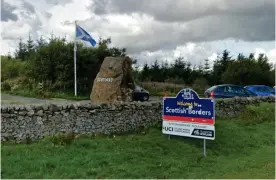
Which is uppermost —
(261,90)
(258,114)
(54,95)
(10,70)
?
(10,70)

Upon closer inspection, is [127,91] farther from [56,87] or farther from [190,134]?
[56,87]

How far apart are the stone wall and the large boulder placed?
4.95 feet

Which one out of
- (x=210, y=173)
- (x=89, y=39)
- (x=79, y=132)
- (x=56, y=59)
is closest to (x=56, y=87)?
(x=56, y=59)

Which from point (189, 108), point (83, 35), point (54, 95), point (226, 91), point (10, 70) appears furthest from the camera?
point (10, 70)

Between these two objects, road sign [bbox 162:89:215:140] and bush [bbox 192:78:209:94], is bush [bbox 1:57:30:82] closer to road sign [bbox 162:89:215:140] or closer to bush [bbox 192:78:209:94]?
bush [bbox 192:78:209:94]

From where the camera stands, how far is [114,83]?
41.6ft

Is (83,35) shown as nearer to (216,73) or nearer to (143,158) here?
(143,158)

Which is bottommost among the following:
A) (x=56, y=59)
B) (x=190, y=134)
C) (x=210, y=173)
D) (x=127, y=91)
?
(x=210, y=173)

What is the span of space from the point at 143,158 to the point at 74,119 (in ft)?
10.1

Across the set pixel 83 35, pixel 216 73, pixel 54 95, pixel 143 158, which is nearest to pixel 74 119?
pixel 143 158

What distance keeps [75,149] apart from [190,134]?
10.00 feet

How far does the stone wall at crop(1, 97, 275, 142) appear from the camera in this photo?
9180 millimetres

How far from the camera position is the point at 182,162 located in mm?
7676

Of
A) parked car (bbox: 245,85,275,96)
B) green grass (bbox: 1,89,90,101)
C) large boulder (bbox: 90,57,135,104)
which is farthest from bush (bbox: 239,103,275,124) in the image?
green grass (bbox: 1,89,90,101)
